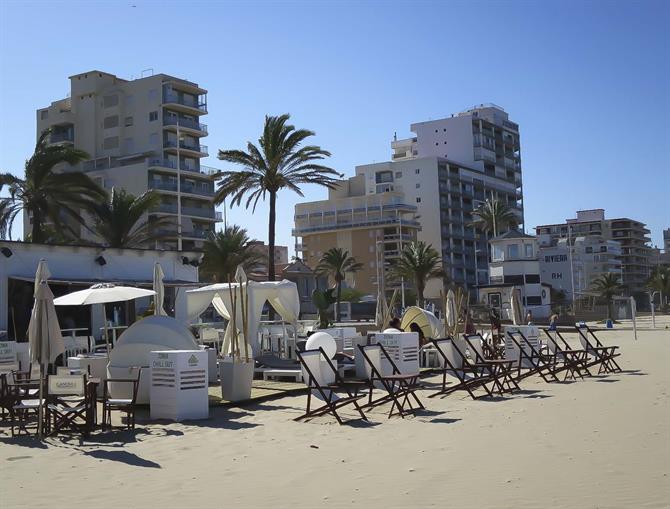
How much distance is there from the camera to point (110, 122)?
235 feet

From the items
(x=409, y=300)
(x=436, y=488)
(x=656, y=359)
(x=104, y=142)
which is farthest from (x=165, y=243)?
(x=436, y=488)

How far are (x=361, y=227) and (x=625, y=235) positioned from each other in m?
72.0

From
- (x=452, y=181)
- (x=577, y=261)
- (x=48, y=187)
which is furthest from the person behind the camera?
(x=577, y=261)

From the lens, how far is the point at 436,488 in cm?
648

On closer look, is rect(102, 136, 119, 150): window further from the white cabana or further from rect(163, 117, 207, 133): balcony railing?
the white cabana

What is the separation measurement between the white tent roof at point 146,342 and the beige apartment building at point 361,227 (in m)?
71.7

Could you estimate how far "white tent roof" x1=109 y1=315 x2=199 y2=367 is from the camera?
40.2ft

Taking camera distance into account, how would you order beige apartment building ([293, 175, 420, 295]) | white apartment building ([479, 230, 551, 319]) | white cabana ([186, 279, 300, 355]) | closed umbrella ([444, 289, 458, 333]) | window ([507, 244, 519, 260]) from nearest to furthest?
white cabana ([186, 279, 300, 355]), closed umbrella ([444, 289, 458, 333]), white apartment building ([479, 230, 551, 319]), window ([507, 244, 519, 260]), beige apartment building ([293, 175, 420, 295])

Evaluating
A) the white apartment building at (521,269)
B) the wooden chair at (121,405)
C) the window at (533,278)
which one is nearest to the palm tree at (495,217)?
the white apartment building at (521,269)

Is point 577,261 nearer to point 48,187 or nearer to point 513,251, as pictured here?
point 513,251

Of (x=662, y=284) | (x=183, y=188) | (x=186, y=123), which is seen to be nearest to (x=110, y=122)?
(x=186, y=123)

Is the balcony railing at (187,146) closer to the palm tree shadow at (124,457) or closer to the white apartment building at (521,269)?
the white apartment building at (521,269)

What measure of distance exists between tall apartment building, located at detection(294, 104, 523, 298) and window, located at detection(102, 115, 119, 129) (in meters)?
30.7

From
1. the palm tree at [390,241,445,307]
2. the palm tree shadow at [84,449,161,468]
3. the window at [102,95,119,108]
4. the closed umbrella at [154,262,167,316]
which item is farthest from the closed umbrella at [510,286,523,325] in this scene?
the window at [102,95,119,108]
